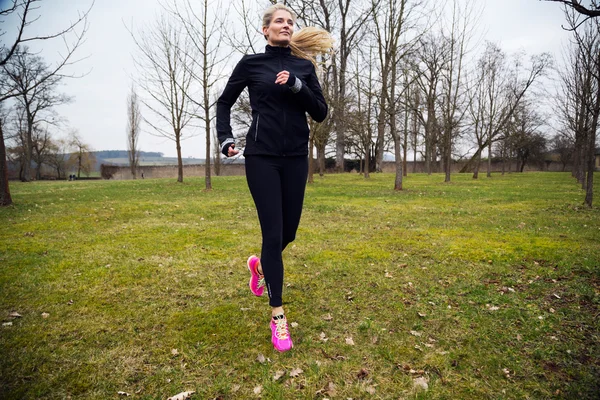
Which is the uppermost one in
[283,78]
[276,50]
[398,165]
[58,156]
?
[58,156]

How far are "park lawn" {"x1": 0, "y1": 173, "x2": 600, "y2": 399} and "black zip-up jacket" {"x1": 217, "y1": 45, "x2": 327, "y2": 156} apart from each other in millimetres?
1627

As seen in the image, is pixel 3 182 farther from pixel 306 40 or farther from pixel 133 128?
pixel 133 128

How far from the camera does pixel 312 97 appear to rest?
9.21 ft

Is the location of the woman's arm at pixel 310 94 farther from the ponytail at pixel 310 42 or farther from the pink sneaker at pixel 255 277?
the pink sneaker at pixel 255 277

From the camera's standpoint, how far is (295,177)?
283 centimetres

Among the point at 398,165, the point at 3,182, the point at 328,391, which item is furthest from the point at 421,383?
the point at 398,165

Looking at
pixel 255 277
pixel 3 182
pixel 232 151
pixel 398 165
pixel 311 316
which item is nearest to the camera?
pixel 232 151

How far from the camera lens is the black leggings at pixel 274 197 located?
273 centimetres

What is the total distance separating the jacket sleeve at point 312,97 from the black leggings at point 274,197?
1.34 feet

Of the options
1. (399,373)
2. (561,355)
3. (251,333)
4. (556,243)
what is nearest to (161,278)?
(251,333)

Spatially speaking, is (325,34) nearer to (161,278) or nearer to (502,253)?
(161,278)

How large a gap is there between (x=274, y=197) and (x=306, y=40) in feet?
4.91

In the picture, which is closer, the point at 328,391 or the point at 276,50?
the point at 328,391

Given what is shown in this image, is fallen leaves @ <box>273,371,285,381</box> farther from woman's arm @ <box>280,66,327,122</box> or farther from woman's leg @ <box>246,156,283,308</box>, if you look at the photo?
woman's arm @ <box>280,66,327,122</box>
